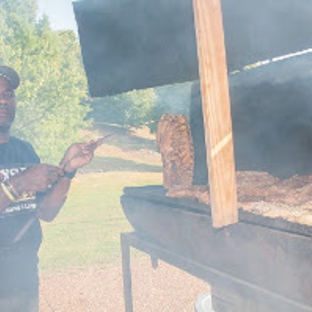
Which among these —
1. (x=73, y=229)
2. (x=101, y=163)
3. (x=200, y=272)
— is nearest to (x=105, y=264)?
(x=73, y=229)

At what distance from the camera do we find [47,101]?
17016 mm

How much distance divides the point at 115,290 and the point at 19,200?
2.90 metres

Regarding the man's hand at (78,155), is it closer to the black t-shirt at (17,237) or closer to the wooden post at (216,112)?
the black t-shirt at (17,237)

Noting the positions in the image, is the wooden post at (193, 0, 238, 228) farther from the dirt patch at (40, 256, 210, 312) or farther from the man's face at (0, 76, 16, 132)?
the dirt patch at (40, 256, 210, 312)

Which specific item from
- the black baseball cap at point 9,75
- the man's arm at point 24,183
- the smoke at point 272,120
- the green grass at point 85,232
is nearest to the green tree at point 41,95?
the green grass at point 85,232

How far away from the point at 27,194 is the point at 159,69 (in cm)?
169

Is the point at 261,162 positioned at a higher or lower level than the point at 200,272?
higher

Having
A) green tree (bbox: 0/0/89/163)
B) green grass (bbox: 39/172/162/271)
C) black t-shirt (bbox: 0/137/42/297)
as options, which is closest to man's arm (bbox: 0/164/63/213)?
black t-shirt (bbox: 0/137/42/297)

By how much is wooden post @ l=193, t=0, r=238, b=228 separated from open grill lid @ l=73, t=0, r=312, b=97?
1.19 meters

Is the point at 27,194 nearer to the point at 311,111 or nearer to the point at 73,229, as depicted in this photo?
the point at 311,111

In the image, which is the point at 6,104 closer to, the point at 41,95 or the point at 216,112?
the point at 216,112

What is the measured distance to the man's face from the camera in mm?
3367

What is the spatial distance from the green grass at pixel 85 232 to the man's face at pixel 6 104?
4.21m

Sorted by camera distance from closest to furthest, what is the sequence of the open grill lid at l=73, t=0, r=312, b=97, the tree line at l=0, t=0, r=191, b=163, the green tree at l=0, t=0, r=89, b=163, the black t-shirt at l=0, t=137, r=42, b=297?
1. the open grill lid at l=73, t=0, r=312, b=97
2. the black t-shirt at l=0, t=137, r=42, b=297
3. the tree line at l=0, t=0, r=191, b=163
4. the green tree at l=0, t=0, r=89, b=163
